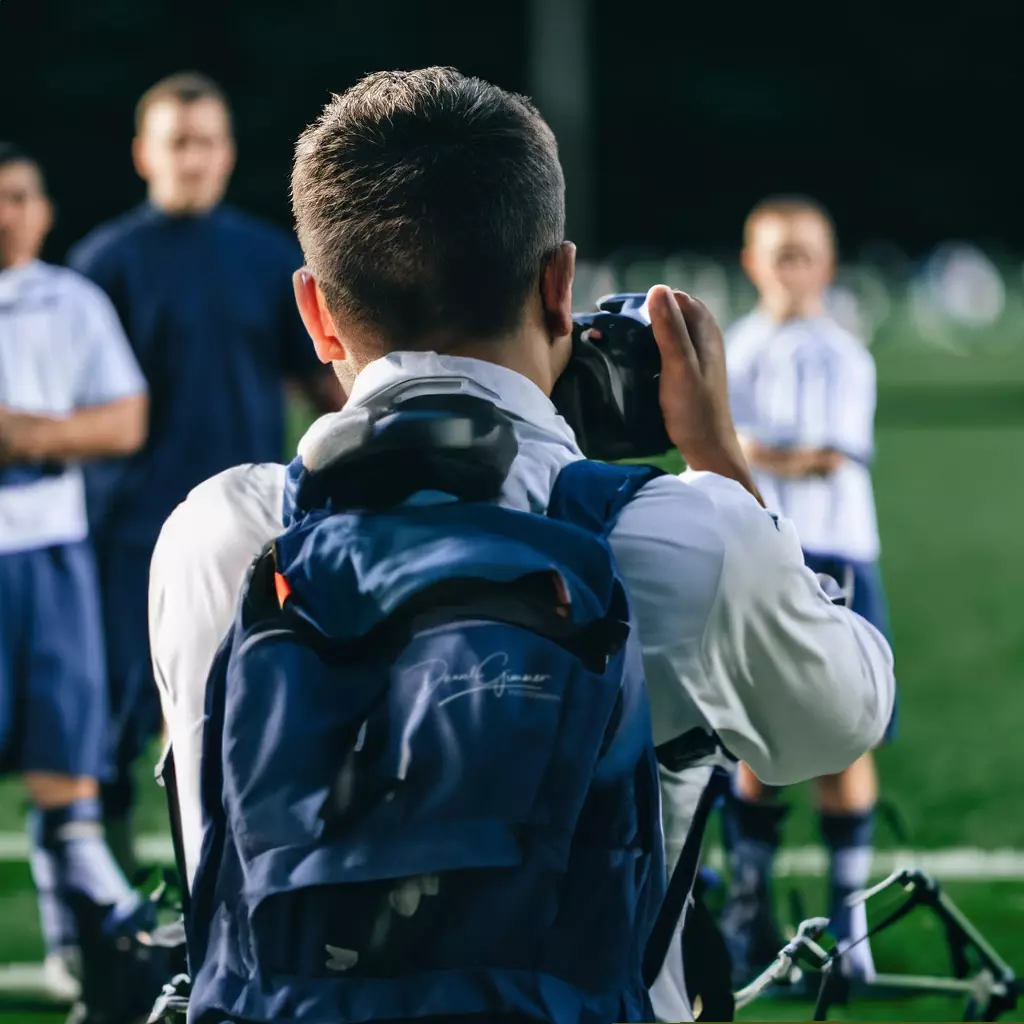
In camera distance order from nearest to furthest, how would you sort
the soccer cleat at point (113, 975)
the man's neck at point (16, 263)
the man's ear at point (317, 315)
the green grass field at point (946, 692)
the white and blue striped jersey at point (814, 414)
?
1. the man's ear at point (317, 315)
2. the soccer cleat at point (113, 975)
3. the green grass field at point (946, 692)
4. the man's neck at point (16, 263)
5. the white and blue striped jersey at point (814, 414)

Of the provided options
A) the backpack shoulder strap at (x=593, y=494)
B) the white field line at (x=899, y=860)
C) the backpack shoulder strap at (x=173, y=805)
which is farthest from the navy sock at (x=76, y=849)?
the backpack shoulder strap at (x=593, y=494)

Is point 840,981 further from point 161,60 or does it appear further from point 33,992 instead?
point 161,60

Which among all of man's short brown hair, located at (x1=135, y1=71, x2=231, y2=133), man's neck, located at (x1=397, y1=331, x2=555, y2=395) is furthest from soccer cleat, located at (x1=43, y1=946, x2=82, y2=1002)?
man's neck, located at (x1=397, y1=331, x2=555, y2=395)

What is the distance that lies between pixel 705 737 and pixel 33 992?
2.96 m

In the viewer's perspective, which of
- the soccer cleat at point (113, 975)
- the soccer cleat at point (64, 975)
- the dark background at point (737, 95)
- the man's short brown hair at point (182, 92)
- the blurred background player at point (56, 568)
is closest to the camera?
the soccer cleat at point (113, 975)

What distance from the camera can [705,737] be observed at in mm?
1648

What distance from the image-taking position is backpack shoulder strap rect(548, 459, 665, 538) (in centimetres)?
157

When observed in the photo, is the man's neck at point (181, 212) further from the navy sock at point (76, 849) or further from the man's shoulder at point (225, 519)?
the man's shoulder at point (225, 519)

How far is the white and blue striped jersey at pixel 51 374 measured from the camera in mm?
4430

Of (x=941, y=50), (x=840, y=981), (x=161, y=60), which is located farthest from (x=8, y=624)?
(x=941, y=50)

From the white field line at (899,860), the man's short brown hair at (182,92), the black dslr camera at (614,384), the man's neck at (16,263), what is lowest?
the white field line at (899,860)

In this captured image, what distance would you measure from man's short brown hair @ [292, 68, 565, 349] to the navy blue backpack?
13 centimetres

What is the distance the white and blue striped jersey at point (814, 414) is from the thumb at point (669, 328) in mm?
3245

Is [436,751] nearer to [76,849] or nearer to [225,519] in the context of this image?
[225,519]
